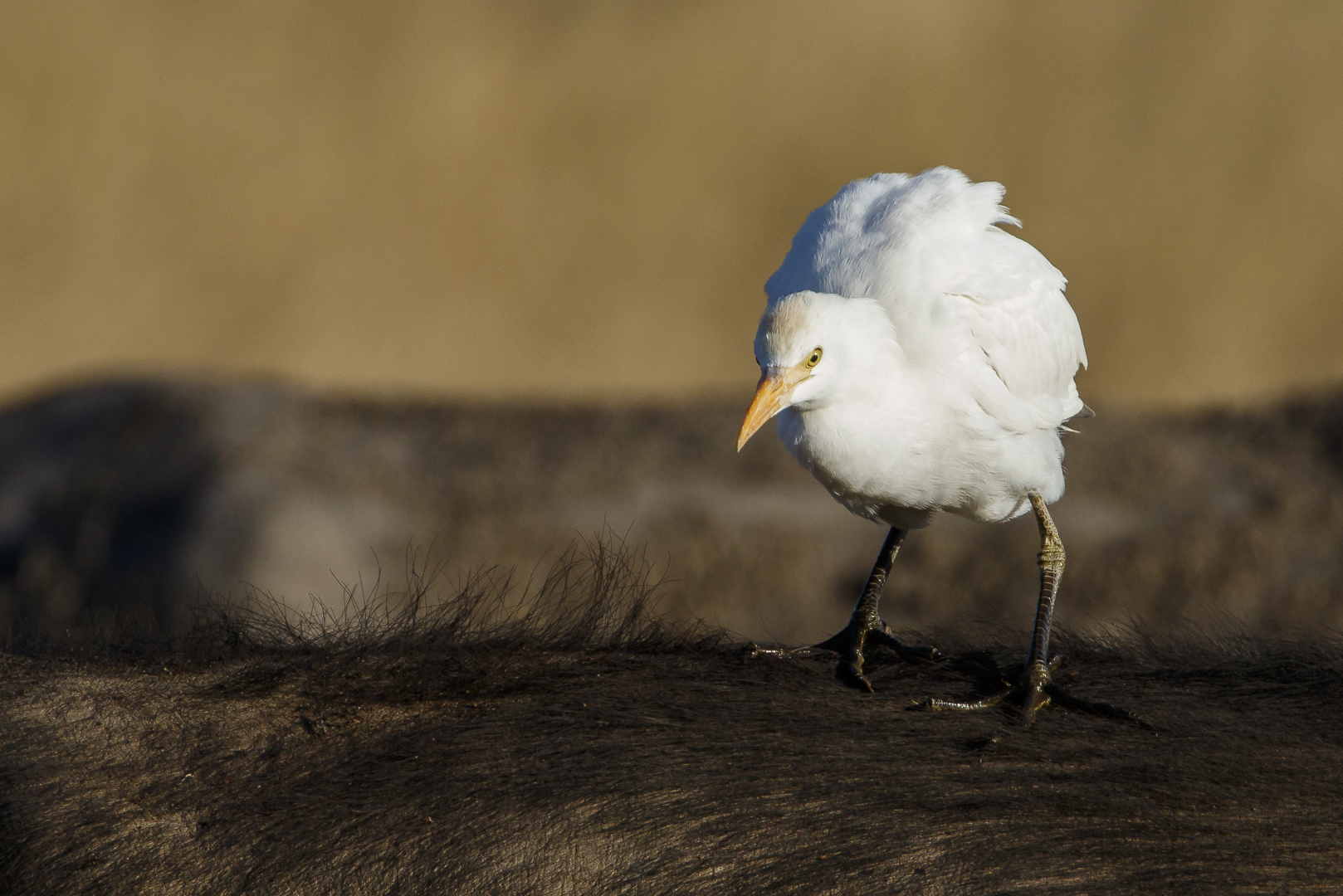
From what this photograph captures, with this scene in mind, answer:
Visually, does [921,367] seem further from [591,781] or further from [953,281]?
[591,781]

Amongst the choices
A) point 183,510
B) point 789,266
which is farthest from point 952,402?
point 183,510

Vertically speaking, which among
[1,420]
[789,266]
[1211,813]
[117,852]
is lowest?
[117,852]

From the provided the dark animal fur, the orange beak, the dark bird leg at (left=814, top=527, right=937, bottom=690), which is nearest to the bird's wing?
the orange beak

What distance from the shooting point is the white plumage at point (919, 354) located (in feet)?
5.72

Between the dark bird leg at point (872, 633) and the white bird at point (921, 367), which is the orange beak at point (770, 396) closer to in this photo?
the white bird at point (921, 367)

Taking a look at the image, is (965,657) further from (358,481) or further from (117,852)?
(358,481)

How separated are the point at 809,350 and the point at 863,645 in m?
0.75

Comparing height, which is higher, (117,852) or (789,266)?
(789,266)

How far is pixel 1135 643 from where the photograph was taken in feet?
6.89

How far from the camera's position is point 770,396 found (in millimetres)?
1669

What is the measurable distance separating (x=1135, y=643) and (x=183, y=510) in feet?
8.42

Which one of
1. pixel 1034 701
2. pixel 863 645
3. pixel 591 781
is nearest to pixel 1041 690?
pixel 1034 701

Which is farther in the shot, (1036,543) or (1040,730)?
(1036,543)

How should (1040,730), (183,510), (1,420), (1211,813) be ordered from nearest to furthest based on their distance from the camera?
(1211,813), (1040,730), (183,510), (1,420)
